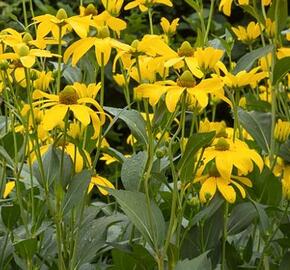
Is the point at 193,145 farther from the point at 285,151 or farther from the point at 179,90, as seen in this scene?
the point at 285,151

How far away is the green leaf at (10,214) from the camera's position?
144 cm

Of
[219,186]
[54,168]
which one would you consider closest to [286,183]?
[219,186]

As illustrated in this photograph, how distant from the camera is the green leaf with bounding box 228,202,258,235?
1452mm

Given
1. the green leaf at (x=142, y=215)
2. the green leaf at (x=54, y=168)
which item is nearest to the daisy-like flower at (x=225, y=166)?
the green leaf at (x=142, y=215)

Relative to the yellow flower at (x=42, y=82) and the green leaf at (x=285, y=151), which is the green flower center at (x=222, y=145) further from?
the yellow flower at (x=42, y=82)

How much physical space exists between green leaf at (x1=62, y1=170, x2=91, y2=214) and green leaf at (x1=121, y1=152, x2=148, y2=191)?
0.43 ft

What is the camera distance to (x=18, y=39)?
1453mm

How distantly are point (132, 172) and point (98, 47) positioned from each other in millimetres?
253

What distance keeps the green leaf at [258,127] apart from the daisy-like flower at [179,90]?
287 mm

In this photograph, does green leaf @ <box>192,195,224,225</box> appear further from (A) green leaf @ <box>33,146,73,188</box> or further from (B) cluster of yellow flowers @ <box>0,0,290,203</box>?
(A) green leaf @ <box>33,146,73,188</box>

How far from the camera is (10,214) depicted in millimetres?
1444

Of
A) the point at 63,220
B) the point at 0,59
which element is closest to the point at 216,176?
the point at 63,220

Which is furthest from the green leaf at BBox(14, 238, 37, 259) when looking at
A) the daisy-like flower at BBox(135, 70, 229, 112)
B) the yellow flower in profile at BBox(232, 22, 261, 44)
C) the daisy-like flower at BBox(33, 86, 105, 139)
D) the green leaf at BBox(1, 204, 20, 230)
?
the yellow flower in profile at BBox(232, 22, 261, 44)

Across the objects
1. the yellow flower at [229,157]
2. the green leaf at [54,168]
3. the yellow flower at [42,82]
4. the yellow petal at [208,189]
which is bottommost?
the yellow petal at [208,189]
